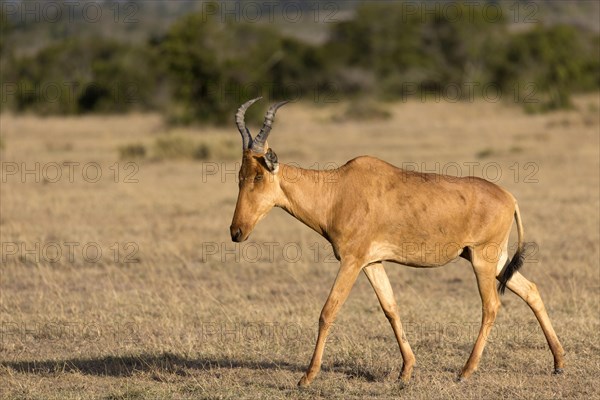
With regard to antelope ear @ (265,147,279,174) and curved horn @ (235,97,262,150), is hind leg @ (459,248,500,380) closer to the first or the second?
antelope ear @ (265,147,279,174)

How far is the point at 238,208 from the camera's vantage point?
299 inches

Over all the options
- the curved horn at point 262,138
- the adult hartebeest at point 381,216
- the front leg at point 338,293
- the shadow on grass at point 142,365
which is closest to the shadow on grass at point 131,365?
the shadow on grass at point 142,365

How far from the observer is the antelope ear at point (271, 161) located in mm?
7414

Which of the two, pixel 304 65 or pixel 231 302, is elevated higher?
pixel 304 65

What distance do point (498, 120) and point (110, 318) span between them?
86.1 feet

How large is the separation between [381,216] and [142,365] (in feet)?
8.05

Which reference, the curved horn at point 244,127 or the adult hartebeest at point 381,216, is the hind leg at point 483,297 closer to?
the adult hartebeest at point 381,216

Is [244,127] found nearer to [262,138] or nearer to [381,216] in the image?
[262,138]

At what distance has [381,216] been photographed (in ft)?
25.3

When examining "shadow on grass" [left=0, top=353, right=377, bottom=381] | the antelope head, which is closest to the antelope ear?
the antelope head

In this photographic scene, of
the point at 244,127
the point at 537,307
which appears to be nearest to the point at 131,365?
the point at 244,127

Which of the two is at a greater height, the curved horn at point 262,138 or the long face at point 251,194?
the curved horn at point 262,138

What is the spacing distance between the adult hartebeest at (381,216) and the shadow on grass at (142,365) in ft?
2.73

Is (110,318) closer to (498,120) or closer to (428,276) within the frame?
(428,276)
